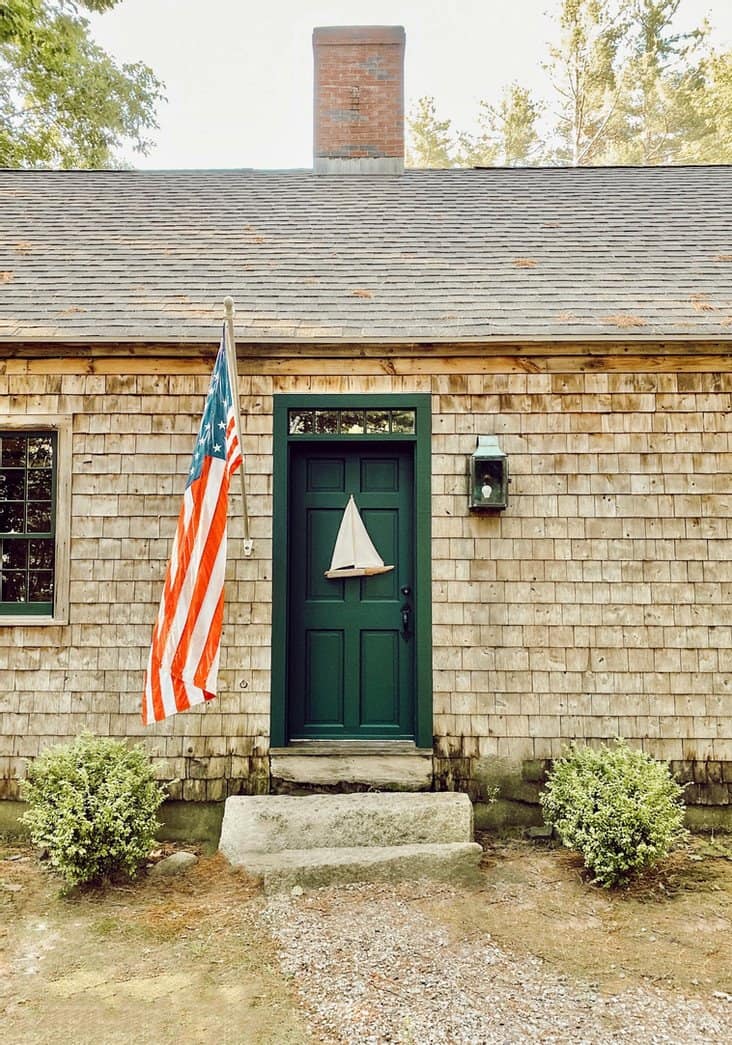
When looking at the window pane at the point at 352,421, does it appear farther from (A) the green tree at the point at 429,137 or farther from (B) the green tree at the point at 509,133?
(A) the green tree at the point at 429,137

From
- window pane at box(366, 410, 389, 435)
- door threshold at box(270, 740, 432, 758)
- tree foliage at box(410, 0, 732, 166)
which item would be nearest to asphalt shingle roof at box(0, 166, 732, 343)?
window pane at box(366, 410, 389, 435)

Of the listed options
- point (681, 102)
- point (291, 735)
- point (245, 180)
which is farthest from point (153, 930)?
point (681, 102)

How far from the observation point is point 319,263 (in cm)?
607

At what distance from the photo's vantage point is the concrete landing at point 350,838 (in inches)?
165

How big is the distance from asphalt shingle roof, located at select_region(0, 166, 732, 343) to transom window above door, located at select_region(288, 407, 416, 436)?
20.2 inches

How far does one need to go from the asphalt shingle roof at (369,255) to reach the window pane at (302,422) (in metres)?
0.51

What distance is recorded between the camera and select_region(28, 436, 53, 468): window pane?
5293 millimetres

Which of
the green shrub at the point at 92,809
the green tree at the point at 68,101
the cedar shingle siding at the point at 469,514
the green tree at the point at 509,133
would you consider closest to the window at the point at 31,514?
the cedar shingle siding at the point at 469,514

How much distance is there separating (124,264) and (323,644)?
3.39 meters

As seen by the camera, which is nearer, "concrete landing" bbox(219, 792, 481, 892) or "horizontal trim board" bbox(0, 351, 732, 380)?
"concrete landing" bbox(219, 792, 481, 892)

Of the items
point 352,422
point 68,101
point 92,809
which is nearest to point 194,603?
point 92,809

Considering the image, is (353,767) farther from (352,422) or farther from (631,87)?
(631,87)

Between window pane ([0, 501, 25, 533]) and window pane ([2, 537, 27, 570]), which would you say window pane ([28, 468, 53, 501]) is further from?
window pane ([2, 537, 27, 570])

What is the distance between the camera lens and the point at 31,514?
5254mm
